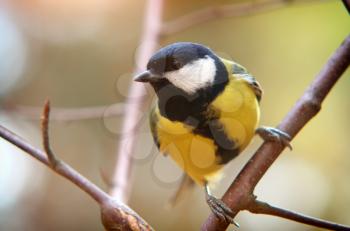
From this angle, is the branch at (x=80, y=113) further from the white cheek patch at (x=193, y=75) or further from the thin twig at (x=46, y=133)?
the thin twig at (x=46, y=133)

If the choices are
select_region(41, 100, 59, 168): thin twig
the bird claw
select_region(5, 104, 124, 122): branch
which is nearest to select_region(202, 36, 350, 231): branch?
the bird claw

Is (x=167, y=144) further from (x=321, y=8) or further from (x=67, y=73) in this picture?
(x=67, y=73)

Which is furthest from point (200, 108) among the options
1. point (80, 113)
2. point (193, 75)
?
point (80, 113)

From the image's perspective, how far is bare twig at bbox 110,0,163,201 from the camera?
55cm

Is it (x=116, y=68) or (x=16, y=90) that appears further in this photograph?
(x=116, y=68)

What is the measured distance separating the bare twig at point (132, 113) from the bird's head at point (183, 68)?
0.18 feet

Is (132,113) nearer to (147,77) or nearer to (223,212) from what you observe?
(147,77)

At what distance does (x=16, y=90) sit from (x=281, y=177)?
2.05ft

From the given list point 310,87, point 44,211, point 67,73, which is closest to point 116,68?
point 67,73

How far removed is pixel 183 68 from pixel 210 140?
90mm

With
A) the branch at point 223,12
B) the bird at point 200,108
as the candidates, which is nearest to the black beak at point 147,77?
the bird at point 200,108

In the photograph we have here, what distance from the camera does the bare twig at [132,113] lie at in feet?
1.79

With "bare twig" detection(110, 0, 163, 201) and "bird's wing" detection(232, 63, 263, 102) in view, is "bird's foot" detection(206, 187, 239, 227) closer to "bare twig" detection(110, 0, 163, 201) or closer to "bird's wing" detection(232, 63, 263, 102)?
"bare twig" detection(110, 0, 163, 201)

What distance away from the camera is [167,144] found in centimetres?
65
